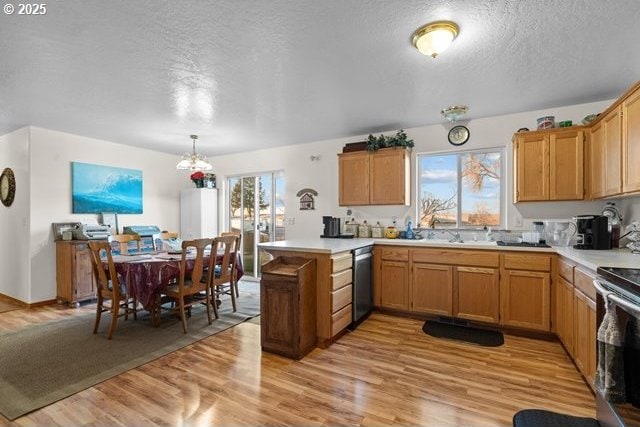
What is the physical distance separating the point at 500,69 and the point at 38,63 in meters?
3.76

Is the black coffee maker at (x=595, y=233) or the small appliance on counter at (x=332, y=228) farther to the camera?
the small appliance on counter at (x=332, y=228)

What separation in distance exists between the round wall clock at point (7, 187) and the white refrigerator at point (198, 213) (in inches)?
92.1

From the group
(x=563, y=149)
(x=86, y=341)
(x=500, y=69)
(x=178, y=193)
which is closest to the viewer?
(x=500, y=69)

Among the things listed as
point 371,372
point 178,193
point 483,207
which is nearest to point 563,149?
point 483,207

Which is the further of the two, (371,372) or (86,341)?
(86,341)

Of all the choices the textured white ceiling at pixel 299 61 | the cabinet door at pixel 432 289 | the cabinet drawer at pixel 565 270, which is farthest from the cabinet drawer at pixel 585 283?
the textured white ceiling at pixel 299 61

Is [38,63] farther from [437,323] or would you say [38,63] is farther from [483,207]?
[483,207]

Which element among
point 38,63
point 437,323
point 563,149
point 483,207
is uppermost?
point 38,63

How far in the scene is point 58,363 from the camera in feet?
8.20

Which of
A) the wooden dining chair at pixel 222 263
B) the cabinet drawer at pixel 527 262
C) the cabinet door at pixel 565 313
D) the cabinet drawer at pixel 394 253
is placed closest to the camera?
the cabinet door at pixel 565 313

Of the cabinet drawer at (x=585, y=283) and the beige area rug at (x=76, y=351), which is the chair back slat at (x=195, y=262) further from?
the cabinet drawer at (x=585, y=283)

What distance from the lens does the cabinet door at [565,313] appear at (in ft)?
7.98

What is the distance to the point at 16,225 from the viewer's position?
4.30 meters

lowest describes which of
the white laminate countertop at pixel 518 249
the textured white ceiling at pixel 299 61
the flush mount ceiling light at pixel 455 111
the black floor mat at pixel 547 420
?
the black floor mat at pixel 547 420
